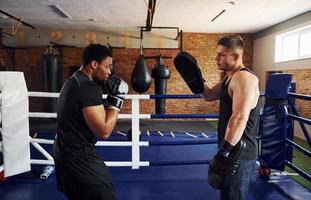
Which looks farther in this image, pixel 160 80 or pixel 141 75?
pixel 160 80

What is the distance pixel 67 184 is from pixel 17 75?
1.87m

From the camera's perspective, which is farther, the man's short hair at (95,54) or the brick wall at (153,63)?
the brick wall at (153,63)

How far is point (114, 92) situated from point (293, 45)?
233 inches

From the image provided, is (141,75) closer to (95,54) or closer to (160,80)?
(160,80)

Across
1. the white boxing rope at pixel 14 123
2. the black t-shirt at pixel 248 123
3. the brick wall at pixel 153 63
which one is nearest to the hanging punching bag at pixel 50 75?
the brick wall at pixel 153 63

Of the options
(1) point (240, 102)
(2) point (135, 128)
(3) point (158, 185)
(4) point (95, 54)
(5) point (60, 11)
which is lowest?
(3) point (158, 185)

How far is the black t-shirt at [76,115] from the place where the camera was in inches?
55.4

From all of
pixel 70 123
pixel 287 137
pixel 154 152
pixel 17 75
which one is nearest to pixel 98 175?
pixel 70 123

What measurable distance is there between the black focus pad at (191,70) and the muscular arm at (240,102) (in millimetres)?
542

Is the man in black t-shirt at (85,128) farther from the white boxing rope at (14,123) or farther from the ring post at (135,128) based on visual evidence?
the white boxing rope at (14,123)

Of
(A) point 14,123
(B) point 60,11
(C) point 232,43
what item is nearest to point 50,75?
(B) point 60,11

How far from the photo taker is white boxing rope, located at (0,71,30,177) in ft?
9.37

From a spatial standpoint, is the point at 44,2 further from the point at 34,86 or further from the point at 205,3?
the point at 34,86

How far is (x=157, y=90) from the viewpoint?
679 cm
